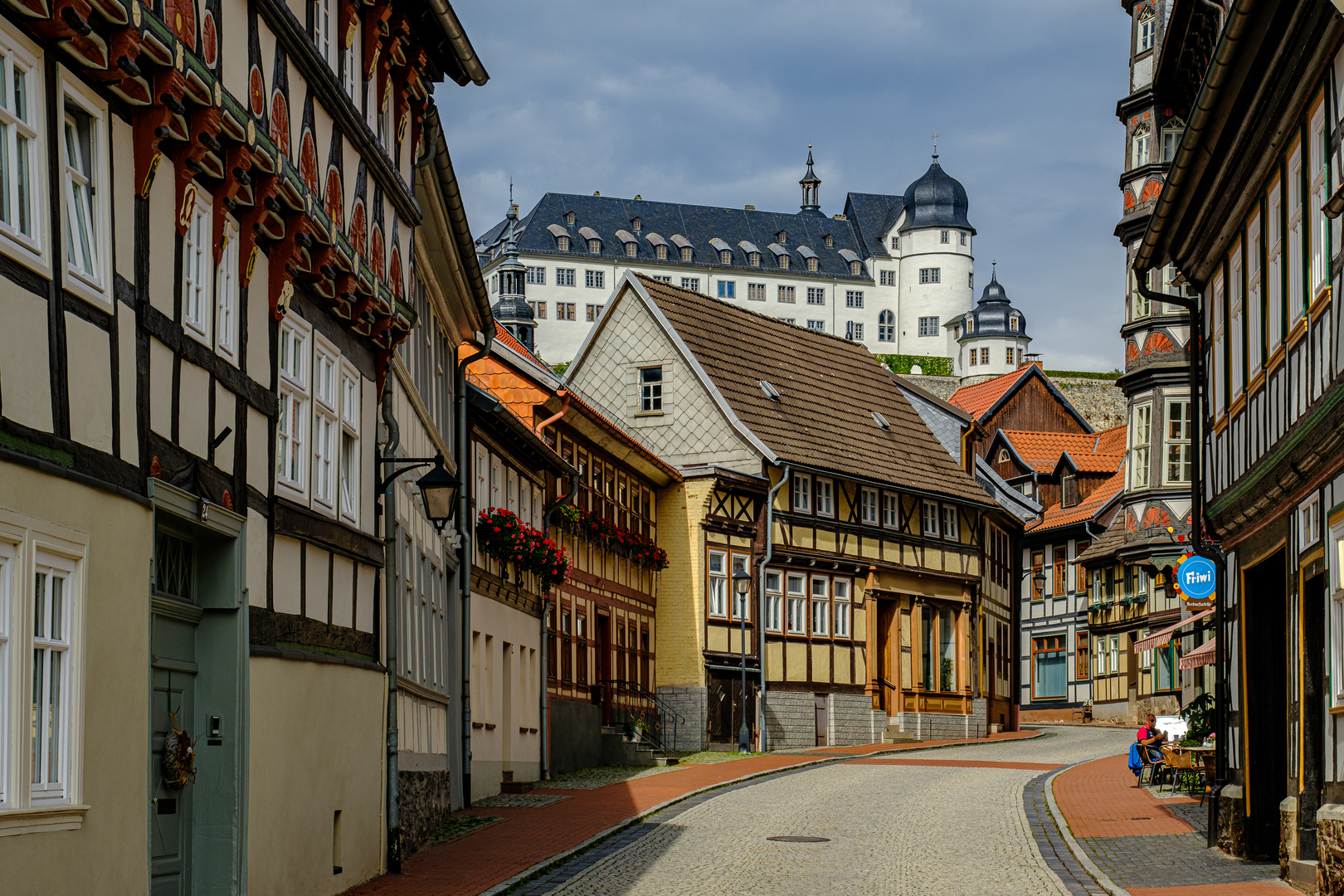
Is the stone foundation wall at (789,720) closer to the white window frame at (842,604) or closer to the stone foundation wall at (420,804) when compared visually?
the white window frame at (842,604)

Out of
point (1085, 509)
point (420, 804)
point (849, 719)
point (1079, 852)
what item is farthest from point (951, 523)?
point (420, 804)

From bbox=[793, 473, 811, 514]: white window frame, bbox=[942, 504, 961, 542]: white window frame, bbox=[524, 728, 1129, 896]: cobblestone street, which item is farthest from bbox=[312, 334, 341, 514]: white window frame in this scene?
bbox=[942, 504, 961, 542]: white window frame

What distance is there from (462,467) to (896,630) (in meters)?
22.5

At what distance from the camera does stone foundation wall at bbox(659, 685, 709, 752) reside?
38812 mm

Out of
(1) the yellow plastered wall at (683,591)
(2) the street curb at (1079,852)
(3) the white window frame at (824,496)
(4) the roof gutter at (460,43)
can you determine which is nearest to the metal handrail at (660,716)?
(1) the yellow plastered wall at (683,591)

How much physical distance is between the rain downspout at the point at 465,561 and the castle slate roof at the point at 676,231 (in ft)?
292

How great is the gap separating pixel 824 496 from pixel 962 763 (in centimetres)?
1135

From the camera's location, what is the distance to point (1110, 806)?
22.6 meters

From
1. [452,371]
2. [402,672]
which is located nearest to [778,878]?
[402,672]

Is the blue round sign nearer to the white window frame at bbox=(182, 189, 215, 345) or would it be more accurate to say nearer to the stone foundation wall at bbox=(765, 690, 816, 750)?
the white window frame at bbox=(182, 189, 215, 345)

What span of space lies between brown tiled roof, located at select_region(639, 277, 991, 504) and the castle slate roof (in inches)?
2551

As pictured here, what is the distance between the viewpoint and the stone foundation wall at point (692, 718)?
3881 cm

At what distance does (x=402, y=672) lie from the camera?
1798cm

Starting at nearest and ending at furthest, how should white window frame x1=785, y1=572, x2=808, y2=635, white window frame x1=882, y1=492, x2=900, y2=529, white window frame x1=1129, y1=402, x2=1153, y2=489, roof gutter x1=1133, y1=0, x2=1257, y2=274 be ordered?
roof gutter x1=1133, y1=0, x2=1257, y2=274 < white window frame x1=1129, y1=402, x2=1153, y2=489 < white window frame x1=785, y1=572, x2=808, y2=635 < white window frame x1=882, y1=492, x2=900, y2=529
